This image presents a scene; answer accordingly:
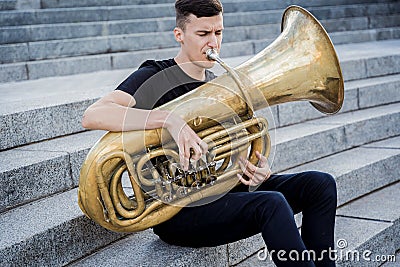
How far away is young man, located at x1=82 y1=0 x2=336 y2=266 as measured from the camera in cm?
239

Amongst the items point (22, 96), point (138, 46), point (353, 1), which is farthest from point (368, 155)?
point (353, 1)

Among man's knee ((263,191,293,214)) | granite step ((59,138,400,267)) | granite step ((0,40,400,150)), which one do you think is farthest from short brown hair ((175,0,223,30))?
granite step ((0,40,400,150))

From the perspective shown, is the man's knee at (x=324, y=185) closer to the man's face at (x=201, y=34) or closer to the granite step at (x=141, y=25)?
the man's face at (x=201, y=34)

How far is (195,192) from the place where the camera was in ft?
8.12

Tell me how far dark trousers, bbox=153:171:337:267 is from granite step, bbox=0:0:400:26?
12.8ft

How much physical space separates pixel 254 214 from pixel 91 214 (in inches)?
24.4

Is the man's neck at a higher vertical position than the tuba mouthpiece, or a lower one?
lower

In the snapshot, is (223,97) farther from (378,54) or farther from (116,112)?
(378,54)

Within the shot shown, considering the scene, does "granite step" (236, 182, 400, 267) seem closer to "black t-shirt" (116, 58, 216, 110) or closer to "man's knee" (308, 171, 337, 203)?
"man's knee" (308, 171, 337, 203)

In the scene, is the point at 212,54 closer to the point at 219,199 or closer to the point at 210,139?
the point at 210,139

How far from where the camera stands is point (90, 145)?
3291mm

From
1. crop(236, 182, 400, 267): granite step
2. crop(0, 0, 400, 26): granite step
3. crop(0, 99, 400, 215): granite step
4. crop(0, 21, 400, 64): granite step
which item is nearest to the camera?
crop(0, 99, 400, 215): granite step

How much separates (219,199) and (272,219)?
0.24 m

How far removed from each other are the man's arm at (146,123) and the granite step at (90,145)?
20.3 inches
